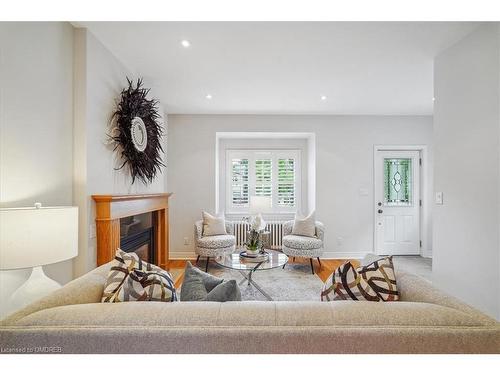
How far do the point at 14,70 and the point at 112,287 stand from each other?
1.44 metres

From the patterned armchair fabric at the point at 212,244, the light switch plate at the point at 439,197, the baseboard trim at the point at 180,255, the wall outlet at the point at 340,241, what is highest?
the light switch plate at the point at 439,197

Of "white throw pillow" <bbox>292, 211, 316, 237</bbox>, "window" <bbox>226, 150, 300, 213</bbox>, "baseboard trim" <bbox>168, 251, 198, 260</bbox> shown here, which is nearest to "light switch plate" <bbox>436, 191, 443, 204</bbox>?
"white throw pillow" <bbox>292, 211, 316, 237</bbox>

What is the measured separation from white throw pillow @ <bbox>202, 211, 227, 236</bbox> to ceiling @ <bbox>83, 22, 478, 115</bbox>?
5.72 feet

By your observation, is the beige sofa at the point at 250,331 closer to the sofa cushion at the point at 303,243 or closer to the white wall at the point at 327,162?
the sofa cushion at the point at 303,243

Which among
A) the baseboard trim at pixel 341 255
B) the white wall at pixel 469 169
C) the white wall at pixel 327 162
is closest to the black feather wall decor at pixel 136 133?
the white wall at pixel 327 162

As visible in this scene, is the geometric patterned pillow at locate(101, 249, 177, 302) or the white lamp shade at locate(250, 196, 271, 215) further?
the white lamp shade at locate(250, 196, 271, 215)

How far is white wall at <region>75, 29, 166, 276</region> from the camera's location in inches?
82.7

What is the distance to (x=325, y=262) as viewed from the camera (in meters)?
4.36

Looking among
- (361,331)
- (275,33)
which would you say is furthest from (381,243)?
(361,331)

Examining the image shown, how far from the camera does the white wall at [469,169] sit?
75.3 inches

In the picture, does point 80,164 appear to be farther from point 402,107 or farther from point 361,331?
point 402,107

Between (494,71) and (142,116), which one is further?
(142,116)

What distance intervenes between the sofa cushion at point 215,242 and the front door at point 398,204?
107 inches

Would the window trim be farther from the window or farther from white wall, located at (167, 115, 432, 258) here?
white wall, located at (167, 115, 432, 258)
